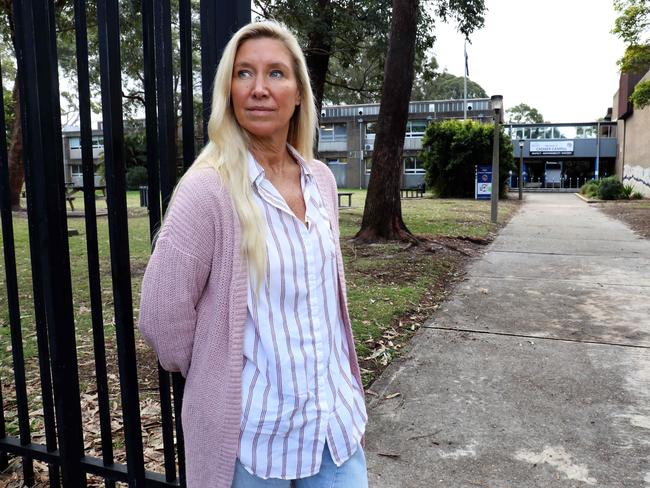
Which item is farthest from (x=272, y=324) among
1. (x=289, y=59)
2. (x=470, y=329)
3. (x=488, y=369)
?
(x=470, y=329)

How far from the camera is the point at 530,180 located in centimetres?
5050

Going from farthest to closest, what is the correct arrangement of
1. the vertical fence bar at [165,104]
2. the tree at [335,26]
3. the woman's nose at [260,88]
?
the tree at [335,26] → the vertical fence bar at [165,104] → the woman's nose at [260,88]

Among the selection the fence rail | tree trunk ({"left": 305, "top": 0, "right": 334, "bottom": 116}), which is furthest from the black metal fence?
the fence rail

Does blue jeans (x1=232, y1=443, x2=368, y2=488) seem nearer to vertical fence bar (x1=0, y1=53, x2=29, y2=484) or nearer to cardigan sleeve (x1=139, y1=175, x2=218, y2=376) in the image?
cardigan sleeve (x1=139, y1=175, x2=218, y2=376)

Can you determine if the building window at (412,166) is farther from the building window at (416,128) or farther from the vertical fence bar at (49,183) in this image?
the vertical fence bar at (49,183)

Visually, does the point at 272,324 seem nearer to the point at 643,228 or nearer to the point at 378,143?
the point at 378,143

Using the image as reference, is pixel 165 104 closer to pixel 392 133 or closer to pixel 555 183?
pixel 392 133

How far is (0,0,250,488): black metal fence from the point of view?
195 centimetres

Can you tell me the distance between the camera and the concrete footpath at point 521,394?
2.81 metres

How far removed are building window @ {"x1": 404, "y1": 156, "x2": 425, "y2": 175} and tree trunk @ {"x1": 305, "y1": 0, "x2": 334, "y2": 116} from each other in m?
35.9

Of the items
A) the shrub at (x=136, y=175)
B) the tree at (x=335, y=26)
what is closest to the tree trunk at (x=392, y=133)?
the tree at (x=335, y=26)

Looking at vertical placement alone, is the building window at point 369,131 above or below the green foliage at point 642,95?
above

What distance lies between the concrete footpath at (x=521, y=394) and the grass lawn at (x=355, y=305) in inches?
11.7

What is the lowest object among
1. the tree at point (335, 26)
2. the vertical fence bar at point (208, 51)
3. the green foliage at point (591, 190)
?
the green foliage at point (591, 190)
